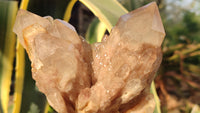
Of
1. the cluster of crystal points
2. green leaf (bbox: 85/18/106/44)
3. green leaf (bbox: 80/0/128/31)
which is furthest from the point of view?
green leaf (bbox: 85/18/106/44)

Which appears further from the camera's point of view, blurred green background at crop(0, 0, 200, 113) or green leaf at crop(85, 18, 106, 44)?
green leaf at crop(85, 18, 106, 44)

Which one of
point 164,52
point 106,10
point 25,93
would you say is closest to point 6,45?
point 25,93

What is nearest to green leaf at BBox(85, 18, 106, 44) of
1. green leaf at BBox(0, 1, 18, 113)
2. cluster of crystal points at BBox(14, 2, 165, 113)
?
green leaf at BBox(0, 1, 18, 113)

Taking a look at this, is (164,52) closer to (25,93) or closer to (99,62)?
(25,93)

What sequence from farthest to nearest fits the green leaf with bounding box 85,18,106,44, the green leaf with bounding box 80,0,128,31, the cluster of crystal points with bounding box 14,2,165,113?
1. the green leaf with bounding box 85,18,106,44
2. the green leaf with bounding box 80,0,128,31
3. the cluster of crystal points with bounding box 14,2,165,113

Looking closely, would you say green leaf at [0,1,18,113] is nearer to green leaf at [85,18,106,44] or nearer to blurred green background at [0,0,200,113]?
blurred green background at [0,0,200,113]

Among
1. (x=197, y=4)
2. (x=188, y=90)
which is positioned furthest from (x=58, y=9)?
(x=197, y=4)
